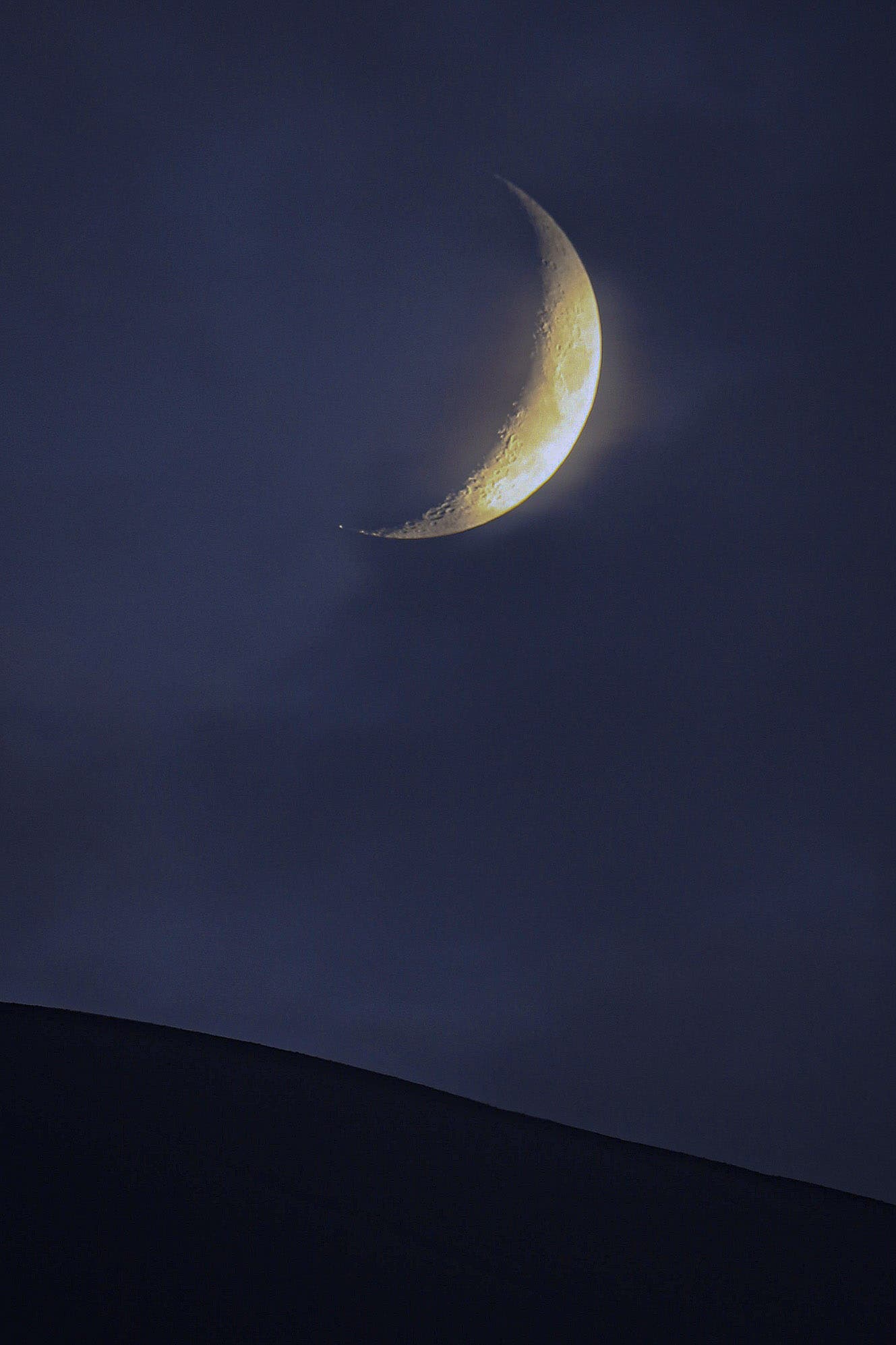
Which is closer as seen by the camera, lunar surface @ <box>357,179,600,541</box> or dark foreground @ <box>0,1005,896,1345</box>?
dark foreground @ <box>0,1005,896,1345</box>

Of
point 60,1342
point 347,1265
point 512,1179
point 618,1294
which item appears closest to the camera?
point 60,1342

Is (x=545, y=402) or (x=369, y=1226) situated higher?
(x=545, y=402)

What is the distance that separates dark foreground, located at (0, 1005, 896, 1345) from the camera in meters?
4.52

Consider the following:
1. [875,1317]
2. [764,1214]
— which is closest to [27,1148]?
[875,1317]

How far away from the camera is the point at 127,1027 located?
39.0 feet

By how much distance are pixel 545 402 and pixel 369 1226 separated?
7680 millimetres

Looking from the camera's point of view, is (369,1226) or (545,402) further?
(545,402)

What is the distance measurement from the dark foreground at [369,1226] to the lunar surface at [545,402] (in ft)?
21.7

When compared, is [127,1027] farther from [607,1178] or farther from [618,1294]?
[618,1294]

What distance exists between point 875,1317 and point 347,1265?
3904 millimetres

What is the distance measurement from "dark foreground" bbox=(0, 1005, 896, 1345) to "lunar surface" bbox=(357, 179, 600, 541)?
6610 mm

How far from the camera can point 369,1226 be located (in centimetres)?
600

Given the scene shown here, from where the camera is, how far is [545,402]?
8961 millimetres

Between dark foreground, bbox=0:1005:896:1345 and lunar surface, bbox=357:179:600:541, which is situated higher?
lunar surface, bbox=357:179:600:541
